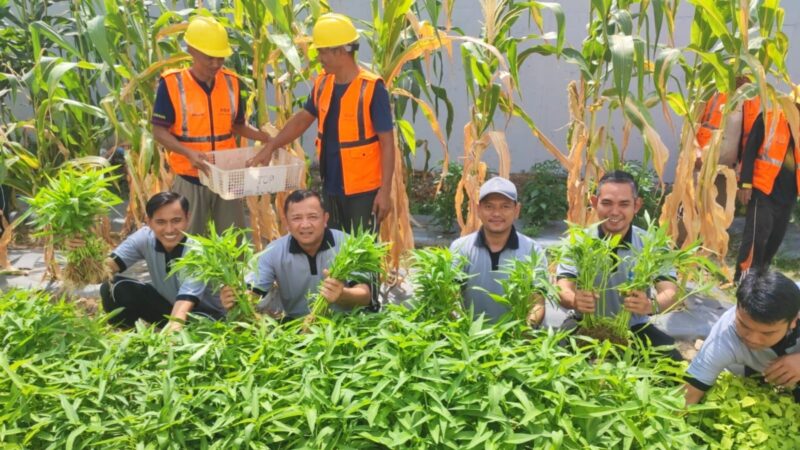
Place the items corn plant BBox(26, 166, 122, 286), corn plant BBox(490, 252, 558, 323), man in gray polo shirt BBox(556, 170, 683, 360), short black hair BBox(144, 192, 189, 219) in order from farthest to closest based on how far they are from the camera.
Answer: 1. short black hair BBox(144, 192, 189, 219)
2. man in gray polo shirt BBox(556, 170, 683, 360)
3. corn plant BBox(26, 166, 122, 286)
4. corn plant BBox(490, 252, 558, 323)

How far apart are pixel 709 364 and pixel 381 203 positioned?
1869 mm

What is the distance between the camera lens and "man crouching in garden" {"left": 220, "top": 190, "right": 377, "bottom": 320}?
9.98 ft

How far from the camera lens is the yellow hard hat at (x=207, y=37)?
352 centimetres

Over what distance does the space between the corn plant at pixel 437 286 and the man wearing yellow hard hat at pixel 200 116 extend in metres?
1.63

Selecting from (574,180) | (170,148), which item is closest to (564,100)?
(574,180)

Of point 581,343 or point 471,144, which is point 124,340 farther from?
point 471,144

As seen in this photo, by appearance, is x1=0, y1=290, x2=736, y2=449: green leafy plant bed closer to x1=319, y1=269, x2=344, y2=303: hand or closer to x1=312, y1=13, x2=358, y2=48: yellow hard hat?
x1=319, y1=269, x2=344, y2=303: hand

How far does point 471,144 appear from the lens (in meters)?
4.07

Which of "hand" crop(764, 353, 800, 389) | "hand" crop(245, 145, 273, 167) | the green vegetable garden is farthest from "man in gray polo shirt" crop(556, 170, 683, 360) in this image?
"hand" crop(245, 145, 273, 167)

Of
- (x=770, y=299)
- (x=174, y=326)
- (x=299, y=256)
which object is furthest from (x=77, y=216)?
(x=770, y=299)

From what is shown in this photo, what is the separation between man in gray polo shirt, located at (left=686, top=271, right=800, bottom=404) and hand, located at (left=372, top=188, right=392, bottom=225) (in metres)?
1.76

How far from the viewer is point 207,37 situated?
139 inches

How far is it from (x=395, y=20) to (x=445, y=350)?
2274mm

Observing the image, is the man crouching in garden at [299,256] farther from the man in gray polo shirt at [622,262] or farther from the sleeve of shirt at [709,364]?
the sleeve of shirt at [709,364]
